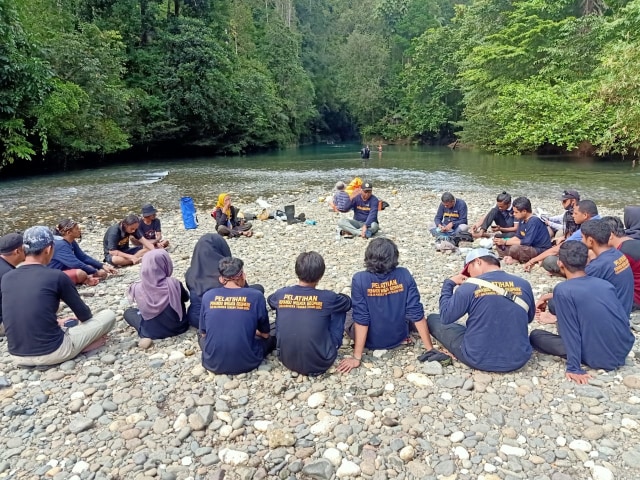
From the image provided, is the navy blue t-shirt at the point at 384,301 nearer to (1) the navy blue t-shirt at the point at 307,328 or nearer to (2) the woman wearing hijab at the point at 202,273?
(1) the navy blue t-shirt at the point at 307,328

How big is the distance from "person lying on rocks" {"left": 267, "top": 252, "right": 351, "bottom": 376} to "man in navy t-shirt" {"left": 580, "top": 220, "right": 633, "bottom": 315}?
288cm

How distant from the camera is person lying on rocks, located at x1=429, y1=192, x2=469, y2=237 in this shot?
10.0 metres

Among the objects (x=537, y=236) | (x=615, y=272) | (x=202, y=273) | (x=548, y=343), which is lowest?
(x=548, y=343)

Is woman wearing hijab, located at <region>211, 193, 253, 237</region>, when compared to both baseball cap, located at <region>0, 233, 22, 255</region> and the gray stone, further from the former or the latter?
the gray stone

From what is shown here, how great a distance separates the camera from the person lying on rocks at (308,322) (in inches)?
172

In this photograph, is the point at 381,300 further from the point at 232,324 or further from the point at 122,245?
the point at 122,245

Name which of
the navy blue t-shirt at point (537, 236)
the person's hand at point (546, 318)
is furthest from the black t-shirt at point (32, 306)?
the navy blue t-shirt at point (537, 236)

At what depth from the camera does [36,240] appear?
15.1 ft

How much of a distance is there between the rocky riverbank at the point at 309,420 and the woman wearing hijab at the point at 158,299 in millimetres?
191

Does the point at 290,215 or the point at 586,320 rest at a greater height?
the point at 586,320

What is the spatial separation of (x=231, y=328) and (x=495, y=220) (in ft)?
24.9

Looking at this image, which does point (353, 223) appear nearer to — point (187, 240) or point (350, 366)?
point (187, 240)

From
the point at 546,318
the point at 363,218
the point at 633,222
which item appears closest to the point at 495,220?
the point at 363,218

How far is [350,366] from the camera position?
4.59m
